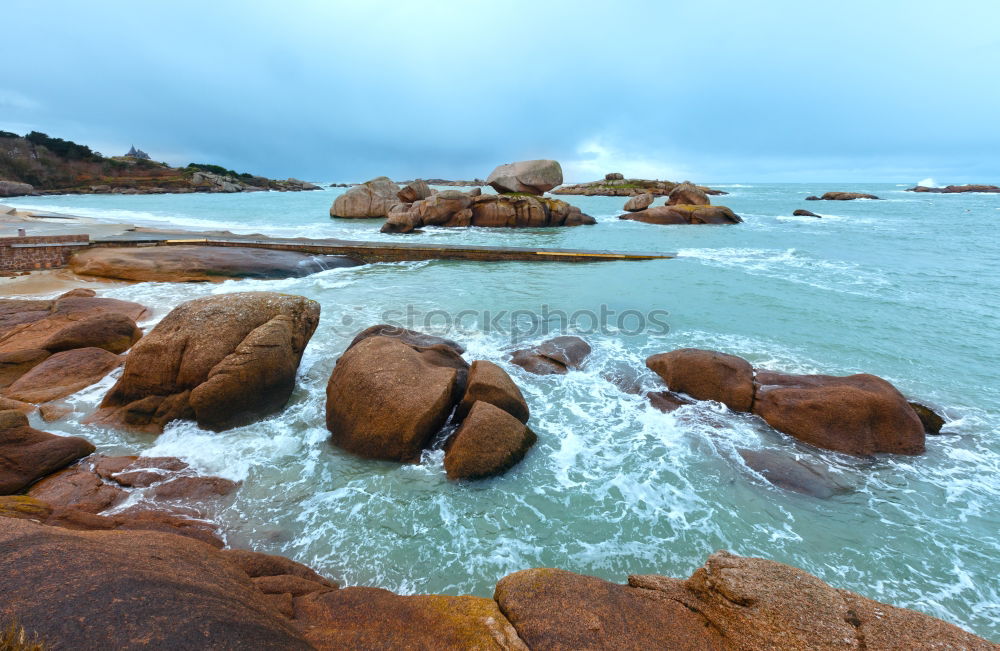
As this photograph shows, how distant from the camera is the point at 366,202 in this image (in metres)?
40.1

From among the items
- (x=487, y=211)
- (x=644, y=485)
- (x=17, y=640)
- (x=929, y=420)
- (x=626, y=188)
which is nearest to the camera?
(x=17, y=640)

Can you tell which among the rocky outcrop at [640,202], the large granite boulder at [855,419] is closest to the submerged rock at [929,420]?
the large granite boulder at [855,419]

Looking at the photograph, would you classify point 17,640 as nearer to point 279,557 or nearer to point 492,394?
point 279,557

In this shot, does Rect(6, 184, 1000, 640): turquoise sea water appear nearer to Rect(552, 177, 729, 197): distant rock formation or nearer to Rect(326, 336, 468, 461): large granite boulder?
Rect(326, 336, 468, 461): large granite boulder

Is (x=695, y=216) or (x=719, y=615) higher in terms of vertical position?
(x=695, y=216)

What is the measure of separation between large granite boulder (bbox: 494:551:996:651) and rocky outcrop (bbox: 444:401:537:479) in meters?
2.54

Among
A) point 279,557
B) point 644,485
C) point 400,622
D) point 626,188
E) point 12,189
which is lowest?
point 644,485

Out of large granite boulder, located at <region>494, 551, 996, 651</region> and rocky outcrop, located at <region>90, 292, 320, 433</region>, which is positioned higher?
rocky outcrop, located at <region>90, 292, 320, 433</region>

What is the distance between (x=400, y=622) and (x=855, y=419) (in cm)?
704

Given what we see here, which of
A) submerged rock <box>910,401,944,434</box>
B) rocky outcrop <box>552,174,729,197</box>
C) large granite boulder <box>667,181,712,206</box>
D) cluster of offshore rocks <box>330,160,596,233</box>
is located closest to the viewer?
submerged rock <box>910,401,944,434</box>

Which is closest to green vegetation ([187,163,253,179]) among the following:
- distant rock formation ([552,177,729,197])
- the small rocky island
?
the small rocky island

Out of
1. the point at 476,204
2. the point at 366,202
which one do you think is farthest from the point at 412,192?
the point at 476,204

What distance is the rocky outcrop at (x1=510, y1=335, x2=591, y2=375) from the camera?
9.25 metres

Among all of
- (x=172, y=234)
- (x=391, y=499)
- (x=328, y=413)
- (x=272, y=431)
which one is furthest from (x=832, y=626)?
(x=172, y=234)
